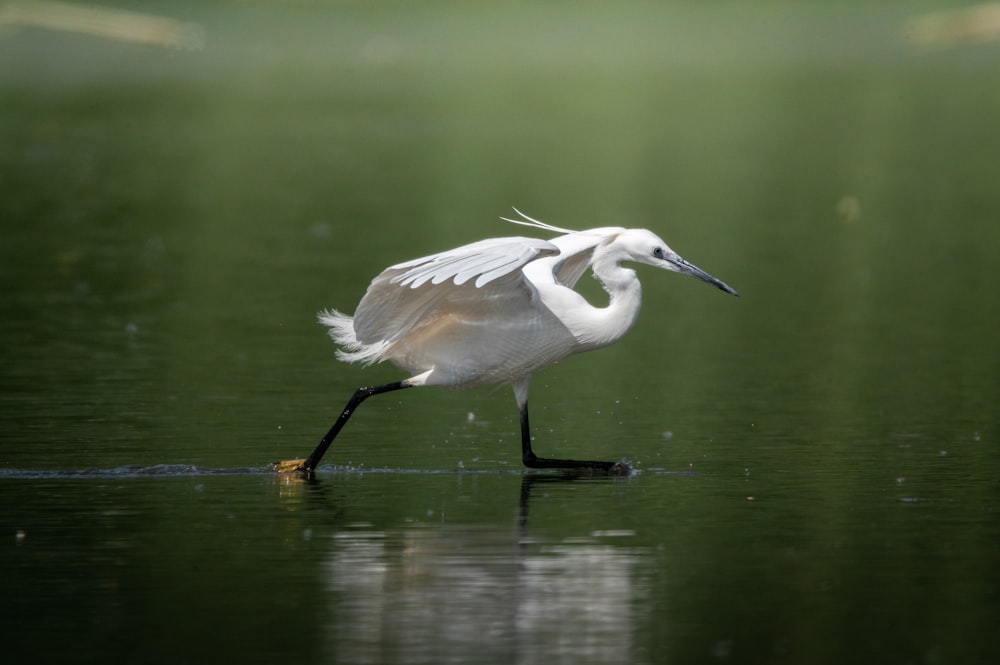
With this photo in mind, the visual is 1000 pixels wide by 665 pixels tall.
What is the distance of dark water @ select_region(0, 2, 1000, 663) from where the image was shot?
8.47 m

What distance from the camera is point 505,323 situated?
11.7 m

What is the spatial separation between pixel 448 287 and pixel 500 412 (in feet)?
8.83

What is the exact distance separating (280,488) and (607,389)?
160 inches

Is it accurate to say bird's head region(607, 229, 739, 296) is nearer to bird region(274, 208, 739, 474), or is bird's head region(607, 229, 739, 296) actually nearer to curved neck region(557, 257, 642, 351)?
bird region(274, 208, 739, 474)

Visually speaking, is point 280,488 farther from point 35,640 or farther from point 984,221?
point 984,221

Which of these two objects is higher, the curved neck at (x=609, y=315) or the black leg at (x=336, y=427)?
the curved neck at (x=609, y=315)

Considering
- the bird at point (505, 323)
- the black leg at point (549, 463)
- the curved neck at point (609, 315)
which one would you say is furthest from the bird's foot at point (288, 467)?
the curved neck at point (609, 315)

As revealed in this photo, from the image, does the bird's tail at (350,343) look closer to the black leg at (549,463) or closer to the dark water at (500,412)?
the dark water at (500,412)

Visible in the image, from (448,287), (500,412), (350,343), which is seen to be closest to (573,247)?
(448,287)

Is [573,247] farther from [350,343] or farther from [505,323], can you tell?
[350,343]

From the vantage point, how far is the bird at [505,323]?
37.8 ft

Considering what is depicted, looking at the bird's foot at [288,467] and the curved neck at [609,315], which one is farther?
the curved neck at [609,315]

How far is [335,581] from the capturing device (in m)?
8.98

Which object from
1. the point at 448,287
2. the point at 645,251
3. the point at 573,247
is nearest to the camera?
the point at 448,287
